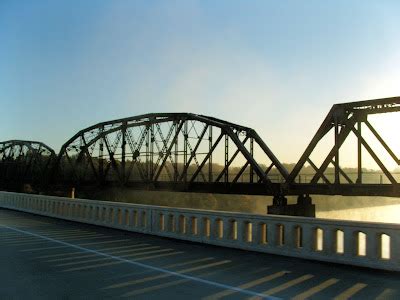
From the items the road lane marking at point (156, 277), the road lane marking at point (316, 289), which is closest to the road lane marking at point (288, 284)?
the road lane marking at point (316, 289)

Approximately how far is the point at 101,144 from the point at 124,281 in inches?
2338

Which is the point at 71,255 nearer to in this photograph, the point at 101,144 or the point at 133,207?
the point at 133,207

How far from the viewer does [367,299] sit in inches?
289

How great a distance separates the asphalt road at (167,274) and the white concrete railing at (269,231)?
33 centimetres

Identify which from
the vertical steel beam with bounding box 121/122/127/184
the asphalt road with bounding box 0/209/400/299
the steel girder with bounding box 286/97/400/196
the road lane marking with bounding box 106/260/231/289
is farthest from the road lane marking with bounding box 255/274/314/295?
the vertical steel beam with bounding box 121/122/127/184

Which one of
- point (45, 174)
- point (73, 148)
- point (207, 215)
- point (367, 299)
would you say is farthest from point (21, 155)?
point (367, 299)

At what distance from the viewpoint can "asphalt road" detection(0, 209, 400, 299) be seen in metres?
7.63

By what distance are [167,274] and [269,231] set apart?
3.80 metres

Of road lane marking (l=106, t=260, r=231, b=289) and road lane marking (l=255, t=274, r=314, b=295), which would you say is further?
road lane marking (l=106, t=260, r=231, b=289)

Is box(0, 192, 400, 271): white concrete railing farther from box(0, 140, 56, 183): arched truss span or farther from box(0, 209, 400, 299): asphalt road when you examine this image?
box(0, 140, 56, 183): arched truss span

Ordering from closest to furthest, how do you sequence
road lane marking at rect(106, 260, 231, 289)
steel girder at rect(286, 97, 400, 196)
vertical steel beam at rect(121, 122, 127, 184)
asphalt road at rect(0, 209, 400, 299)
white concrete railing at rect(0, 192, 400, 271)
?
asphalt road at rect(0, 209, 400, 299) → road lane marking at rect(106, 260, 231, 289) → white concrete railing at rect(0, 192, 400, 271) → steel girder at rect(286, 97, 400, 196) → vertical steel beam at rect(121, 122, 127, 184)

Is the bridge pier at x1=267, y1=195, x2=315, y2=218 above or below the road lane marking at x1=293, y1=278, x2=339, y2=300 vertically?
above

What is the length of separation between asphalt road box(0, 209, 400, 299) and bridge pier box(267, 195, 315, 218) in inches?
918

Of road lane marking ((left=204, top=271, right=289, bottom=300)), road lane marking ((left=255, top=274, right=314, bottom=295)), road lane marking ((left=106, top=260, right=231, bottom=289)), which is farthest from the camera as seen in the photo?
road lane marking ((left=106, top=260, right=231, bottom=289))
